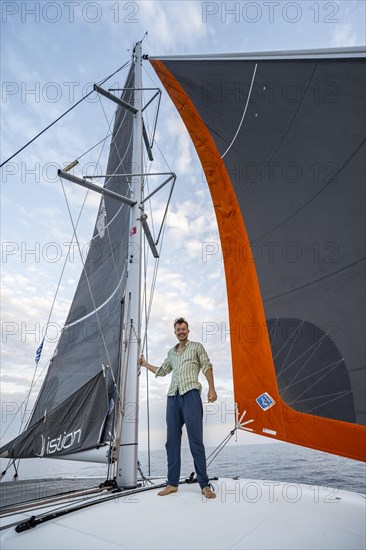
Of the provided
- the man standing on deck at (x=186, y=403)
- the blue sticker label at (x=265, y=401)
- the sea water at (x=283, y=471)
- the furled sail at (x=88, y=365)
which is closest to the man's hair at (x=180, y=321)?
the man standing on deck at (x=186, y=403)

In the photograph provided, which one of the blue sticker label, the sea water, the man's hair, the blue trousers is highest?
the man's hair

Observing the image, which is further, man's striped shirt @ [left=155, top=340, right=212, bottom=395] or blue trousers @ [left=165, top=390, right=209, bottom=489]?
man's striped shirt @ [left=155, top=340, right=212, bottom=395]

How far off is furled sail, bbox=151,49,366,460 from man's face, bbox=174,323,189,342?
Answer: 685 millimetres

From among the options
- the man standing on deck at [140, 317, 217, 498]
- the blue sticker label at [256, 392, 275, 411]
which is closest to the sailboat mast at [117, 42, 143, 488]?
the man standing on deck at [140, 317, 217, 498]

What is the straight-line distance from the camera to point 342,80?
2416mm

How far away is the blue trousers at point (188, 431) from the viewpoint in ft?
10.0

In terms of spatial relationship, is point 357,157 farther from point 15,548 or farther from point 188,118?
point 15,548

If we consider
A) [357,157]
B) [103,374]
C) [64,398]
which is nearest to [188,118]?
[357,157]

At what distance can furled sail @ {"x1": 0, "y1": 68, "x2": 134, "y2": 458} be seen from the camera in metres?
3.87

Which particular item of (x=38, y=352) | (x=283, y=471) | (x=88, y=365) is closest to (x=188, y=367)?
(x=88, y=365)

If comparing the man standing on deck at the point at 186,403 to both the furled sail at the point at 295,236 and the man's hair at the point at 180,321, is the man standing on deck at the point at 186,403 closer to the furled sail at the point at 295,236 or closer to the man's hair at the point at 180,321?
the man's hair at the point at 180,321

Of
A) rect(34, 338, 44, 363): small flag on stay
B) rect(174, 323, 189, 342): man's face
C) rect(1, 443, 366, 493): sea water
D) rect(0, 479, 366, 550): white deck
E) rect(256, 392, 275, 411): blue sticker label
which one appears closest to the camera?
rect(0, 479, 366, 550): white deck

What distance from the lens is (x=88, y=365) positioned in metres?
4.46

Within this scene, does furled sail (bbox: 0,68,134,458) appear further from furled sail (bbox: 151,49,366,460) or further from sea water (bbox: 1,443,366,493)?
furled sail (bbox: 151,49,366,460)
